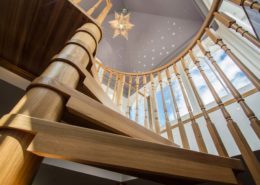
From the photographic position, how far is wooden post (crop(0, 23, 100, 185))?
0.46 m

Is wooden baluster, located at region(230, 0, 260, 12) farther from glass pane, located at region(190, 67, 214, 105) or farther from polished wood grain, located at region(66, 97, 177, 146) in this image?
glass pane, located at region(190, 67, 214, 105)

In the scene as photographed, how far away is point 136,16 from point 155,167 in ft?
14.7

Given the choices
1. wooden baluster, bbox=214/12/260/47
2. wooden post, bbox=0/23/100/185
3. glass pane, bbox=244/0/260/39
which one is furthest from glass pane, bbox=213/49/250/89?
wooden post, bbox=0/23/100/185

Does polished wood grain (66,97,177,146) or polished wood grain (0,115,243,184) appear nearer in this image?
polished wood grain (0,115,243,184)

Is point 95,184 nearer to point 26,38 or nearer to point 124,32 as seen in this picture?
point 26,38

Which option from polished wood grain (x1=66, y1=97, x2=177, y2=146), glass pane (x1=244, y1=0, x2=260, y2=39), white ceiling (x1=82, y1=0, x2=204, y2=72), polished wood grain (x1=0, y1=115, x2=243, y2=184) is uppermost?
white ceiling (x1=82, y1=0, x2=204, y2=72)

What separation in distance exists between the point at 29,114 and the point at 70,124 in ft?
0.92

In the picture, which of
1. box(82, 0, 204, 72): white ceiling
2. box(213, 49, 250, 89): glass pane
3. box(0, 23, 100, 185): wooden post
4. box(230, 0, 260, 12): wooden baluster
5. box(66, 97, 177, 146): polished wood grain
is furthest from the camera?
box(82, 0, 204, 72): white ceiling

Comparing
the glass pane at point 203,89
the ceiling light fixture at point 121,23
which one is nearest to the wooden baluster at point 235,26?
the glass pane at point 203,89

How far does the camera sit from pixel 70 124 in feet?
2.73

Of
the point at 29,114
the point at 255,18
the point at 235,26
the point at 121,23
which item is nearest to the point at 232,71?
the point at 235,26

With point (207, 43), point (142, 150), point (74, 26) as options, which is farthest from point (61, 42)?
point (207, 43)

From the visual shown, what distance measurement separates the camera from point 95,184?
5.54 feet

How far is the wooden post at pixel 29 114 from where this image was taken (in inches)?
18.2
